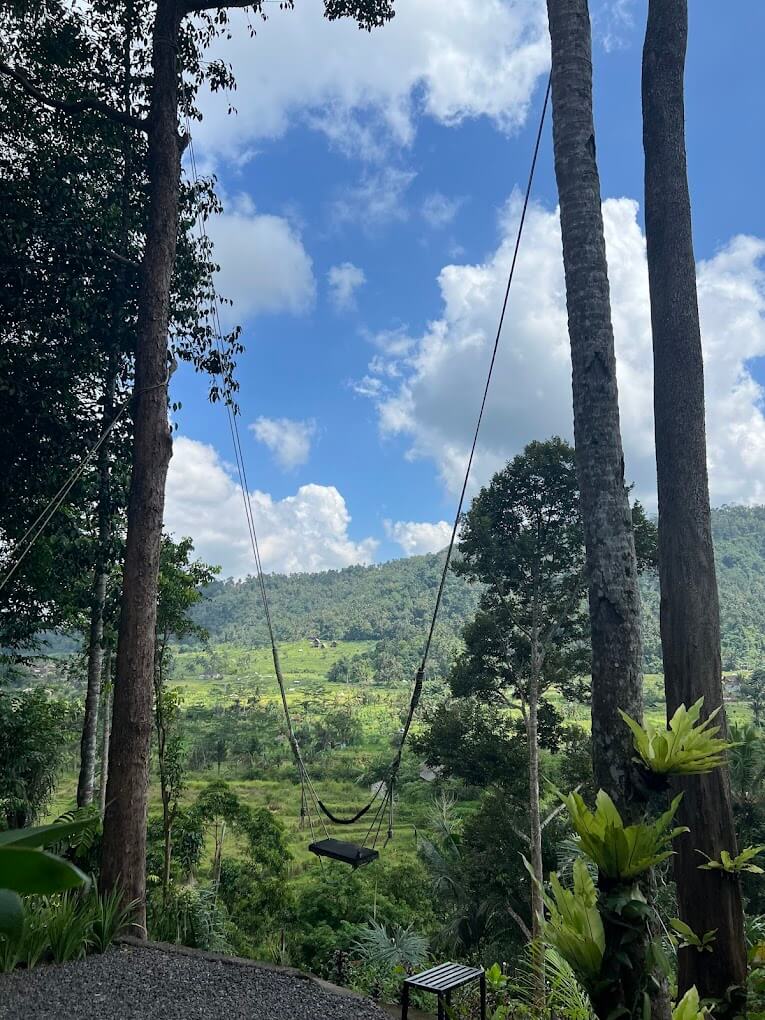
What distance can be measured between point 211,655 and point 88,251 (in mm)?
74584

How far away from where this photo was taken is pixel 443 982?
2.89 m

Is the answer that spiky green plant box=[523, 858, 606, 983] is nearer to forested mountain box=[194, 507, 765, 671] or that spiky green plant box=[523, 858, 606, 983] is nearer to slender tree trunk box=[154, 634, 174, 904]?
slender tree trunk box=[154, 634, 174, 904]

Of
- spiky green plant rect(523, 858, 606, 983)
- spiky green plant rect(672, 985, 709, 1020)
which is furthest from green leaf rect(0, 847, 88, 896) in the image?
spiky green plant rect(672, 985, 709, 1020)

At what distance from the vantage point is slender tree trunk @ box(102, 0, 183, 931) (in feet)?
12.8

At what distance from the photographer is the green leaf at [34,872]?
27 centimetres

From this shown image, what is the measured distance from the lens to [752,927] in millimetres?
3828

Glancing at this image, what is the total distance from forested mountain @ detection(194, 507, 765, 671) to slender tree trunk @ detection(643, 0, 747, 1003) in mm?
33463

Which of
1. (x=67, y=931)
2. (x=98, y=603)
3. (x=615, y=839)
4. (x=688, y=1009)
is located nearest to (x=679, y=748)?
(x=615, y=839)

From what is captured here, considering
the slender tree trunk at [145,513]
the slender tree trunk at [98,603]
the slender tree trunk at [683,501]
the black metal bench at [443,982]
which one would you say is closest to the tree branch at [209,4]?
the slender tree trunk at [145,513]

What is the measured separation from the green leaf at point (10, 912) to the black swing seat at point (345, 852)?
3790 millimetres

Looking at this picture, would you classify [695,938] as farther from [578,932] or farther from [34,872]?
[34,872]

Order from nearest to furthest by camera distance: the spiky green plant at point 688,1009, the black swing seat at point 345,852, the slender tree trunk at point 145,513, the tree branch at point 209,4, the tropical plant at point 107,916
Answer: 1. the spiky green plant at point 688,1009
2. the tropical plant at point 107,916
3. the black swing seat at point 345,852
4. the slender tree trunk at point 145,513
5. the tree branch at point 209,4

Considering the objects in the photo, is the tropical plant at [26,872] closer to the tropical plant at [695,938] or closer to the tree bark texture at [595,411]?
→ the tree bark texture at [595,411]

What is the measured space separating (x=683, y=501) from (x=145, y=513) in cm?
313
